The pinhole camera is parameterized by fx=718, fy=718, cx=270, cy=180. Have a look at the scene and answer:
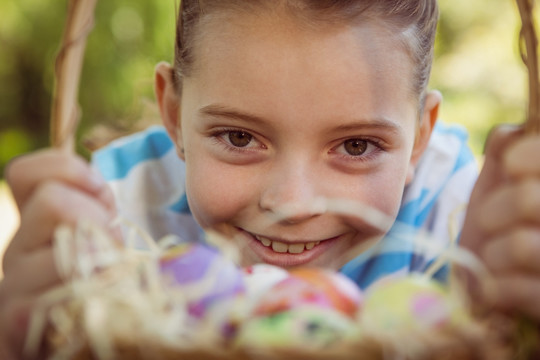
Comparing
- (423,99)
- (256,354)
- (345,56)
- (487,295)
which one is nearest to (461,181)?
(423,99)

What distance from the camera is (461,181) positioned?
5.35ft

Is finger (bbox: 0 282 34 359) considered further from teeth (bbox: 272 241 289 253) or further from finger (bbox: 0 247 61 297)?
teeth (bbox: 272 241 289 253)

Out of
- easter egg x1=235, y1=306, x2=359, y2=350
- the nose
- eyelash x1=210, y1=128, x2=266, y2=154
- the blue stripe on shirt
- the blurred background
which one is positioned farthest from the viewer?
the blurred background

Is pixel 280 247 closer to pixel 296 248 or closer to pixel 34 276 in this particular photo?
pixel 296 248

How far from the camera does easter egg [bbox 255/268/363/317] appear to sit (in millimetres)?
748

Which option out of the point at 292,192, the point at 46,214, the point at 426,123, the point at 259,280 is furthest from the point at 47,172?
the point at 426,123

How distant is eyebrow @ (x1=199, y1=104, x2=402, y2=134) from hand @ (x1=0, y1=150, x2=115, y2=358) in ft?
1.17

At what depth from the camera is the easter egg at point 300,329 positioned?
2.17 ft

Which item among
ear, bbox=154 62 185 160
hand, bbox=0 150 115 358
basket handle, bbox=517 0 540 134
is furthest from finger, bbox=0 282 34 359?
ear, bbox=154 62 185 160

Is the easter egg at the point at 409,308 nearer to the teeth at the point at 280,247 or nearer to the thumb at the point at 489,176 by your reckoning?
the thumb at the point at 489,176

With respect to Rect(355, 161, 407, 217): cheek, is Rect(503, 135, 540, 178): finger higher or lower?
higher

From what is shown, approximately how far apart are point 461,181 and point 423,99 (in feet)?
1.14

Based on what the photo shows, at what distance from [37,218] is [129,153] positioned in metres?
0.92

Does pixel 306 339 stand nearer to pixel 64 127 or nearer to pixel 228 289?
pixel 228 289
